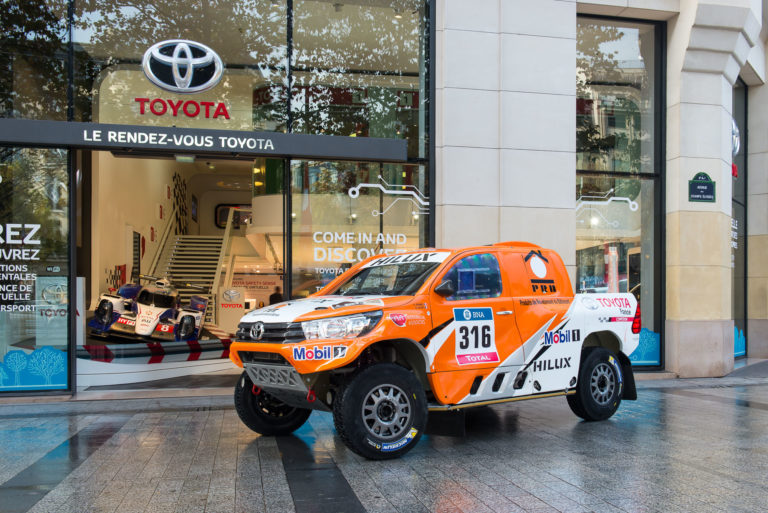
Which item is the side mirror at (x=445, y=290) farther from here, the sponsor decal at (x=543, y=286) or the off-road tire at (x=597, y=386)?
the off-road tire at (x=597, y=386)

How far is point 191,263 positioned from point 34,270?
12.9m

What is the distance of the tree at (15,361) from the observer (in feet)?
35.1

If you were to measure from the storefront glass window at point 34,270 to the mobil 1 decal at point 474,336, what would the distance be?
6549mm

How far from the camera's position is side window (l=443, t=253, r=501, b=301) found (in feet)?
24.0

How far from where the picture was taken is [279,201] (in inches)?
480

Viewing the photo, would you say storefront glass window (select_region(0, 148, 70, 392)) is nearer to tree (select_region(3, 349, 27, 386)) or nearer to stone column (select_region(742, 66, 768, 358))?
tree (select_region(3, 349, 27, 386))

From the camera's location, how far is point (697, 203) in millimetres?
13180

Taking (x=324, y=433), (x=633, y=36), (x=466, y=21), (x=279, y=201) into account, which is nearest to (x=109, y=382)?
(x=279, y=201)

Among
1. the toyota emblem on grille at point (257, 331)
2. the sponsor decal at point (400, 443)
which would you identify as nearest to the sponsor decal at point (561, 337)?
the sponsor decal at point (400, 443)

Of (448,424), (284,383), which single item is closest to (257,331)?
(284,383)

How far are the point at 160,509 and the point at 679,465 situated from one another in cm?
437

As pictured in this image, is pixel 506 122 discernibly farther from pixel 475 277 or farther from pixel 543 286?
pixel 475 277

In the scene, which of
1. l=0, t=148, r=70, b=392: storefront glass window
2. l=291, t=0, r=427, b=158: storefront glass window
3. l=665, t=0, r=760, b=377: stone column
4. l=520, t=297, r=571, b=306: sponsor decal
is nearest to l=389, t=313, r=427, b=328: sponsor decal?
l=520, t=297, r=571, b=306: sponsor decal

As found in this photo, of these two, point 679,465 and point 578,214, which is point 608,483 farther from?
point 578,214
